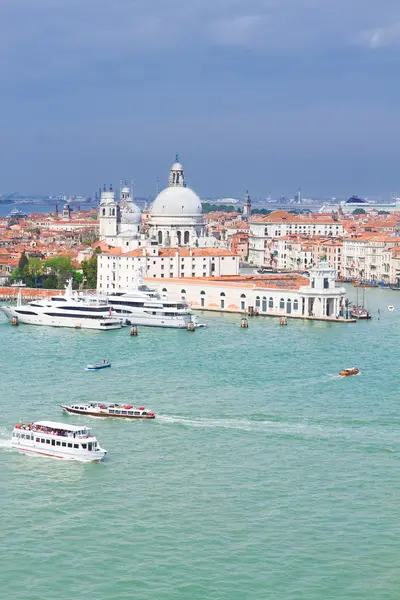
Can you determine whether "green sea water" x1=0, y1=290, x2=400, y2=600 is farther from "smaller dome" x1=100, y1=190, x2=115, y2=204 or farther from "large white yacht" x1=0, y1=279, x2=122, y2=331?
"smaller dome" x1=100, y1=190, x2=115, y2=204

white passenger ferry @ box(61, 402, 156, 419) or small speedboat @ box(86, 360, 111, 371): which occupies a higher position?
small speedboat @ box(86, 360, 111, 371)

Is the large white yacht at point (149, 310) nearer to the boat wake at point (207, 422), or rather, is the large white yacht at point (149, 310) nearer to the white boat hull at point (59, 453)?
the boat wake at point (207, 422)

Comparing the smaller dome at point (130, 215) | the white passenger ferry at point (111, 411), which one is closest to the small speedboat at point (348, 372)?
the white passenger ferry at point (111, 411)

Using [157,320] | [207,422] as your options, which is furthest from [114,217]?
[207,422]

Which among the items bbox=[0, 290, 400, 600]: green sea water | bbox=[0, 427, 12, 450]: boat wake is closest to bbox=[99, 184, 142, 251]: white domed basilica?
bbox=[0, 290, 400, 600]: green sea water

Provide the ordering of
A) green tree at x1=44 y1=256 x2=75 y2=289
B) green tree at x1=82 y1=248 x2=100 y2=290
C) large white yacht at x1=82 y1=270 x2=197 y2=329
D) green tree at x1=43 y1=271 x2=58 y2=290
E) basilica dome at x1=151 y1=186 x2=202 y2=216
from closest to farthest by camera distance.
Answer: large white yacht at x1=82 y1=270 x2=197 y2=329 → green tree at x1=43 y1=271 x2=58 y2=290 → green tree at x1=82 y1=248 x2=100 y2=290 → green tree at x1=44 y1=256 x2=75 y2=289 → basilica dome at x1=151 y1=186 x2=202 y2=216

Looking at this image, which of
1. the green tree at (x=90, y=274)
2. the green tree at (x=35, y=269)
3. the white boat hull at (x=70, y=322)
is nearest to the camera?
the white boat hull at (x=70, y=322)
